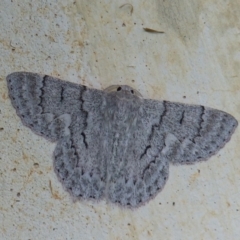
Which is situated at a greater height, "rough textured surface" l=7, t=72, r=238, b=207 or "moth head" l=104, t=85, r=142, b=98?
"moth head" l=104, t=85, r=142, b=98

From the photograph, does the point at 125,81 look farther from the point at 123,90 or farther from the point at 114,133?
the point at 114,133

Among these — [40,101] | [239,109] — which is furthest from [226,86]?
[40,101]

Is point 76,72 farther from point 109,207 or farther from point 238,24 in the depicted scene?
point 238,24

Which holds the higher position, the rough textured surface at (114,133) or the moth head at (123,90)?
the moth head at (123,90)
